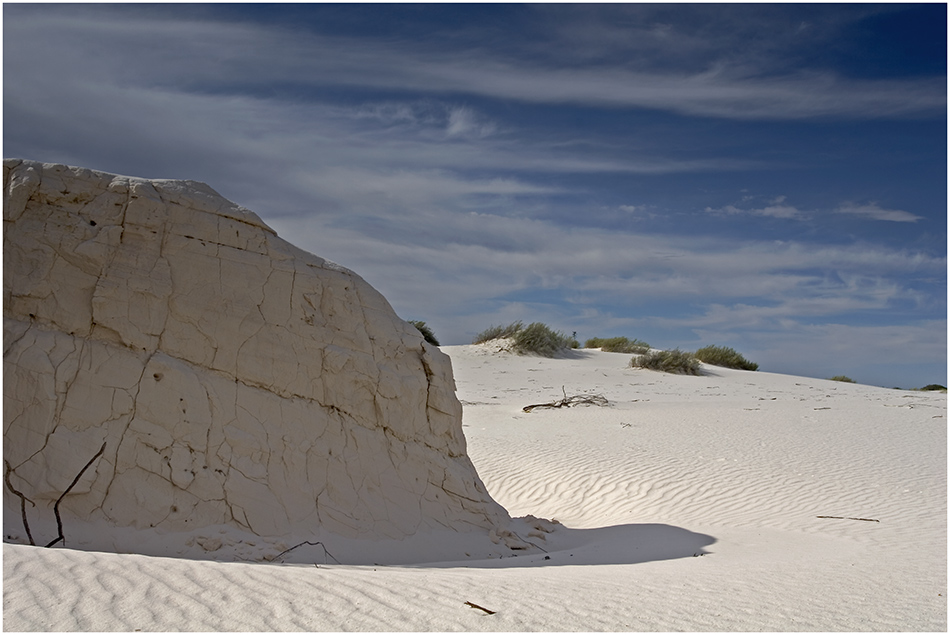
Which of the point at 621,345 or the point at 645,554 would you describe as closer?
the point at 645,554

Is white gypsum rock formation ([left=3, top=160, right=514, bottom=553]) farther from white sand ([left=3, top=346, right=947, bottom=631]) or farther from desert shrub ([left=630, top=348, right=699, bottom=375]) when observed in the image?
desert shrub ([left=630, top=348, right=699, bottom=375])

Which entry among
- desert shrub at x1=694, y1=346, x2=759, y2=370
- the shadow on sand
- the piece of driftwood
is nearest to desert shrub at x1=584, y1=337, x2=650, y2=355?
desert shrub at x1=694, y1=346, x2=759, y2=370

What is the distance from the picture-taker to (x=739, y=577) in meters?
5.08

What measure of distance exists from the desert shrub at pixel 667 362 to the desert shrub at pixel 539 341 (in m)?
3.33

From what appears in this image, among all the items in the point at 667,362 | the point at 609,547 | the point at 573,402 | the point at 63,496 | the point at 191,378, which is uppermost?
the point at 667,362

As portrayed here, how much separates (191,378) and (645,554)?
4568 millimetres

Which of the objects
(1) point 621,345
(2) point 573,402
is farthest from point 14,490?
(1) point 621,345

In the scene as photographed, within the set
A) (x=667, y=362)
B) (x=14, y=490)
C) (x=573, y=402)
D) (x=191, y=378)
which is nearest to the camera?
(x=14, y=490)

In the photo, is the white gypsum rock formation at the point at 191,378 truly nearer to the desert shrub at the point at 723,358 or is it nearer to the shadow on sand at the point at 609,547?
the shadow on sand at the point at 609,547

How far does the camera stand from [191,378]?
17.8 feet

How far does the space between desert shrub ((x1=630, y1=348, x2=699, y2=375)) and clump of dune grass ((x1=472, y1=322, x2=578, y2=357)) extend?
337 cm

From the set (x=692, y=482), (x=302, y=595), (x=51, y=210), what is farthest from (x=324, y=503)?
(x=692, y=482)

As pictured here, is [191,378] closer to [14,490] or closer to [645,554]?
[14,490]

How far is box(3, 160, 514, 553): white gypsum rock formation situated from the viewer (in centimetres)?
489
